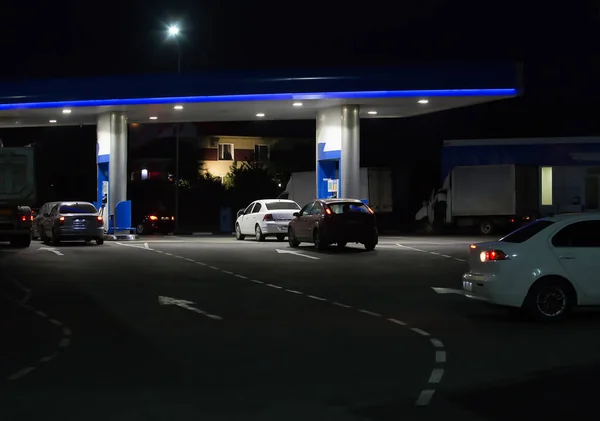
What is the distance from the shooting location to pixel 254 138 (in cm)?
8350

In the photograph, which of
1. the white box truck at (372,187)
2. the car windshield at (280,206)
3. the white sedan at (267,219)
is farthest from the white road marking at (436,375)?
the white box truck at (372,187)

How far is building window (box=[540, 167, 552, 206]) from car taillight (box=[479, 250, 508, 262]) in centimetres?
2954

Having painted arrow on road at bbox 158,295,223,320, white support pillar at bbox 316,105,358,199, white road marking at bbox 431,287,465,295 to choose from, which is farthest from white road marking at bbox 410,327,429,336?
white support pillar at bbox 316,105,358,199

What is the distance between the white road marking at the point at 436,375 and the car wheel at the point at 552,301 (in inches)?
146

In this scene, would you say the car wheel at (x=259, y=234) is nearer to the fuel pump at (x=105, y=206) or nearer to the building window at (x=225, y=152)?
the fuel pump at (x=105, y=206)

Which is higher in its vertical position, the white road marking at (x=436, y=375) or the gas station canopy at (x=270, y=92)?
the gas station canopy at (x=270, y=92)

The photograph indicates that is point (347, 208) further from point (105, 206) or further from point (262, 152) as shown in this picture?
point (262, 152)

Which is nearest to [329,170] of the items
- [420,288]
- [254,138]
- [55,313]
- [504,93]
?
[504,93]

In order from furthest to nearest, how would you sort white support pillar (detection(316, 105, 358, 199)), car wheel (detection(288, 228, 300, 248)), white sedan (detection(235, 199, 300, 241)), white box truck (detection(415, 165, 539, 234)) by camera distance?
white box truck (detection(415, 165, 539, 234)) < white support pillar (detection(316, 105, 358, 199)) < white sedan (detection(235, 199, 300, 241)) < car wheel (detection(288, 228, 300, 248))

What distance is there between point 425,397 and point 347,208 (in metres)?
18.9

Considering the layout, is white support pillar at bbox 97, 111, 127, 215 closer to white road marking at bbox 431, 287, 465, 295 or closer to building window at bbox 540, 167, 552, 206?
building window at bbox 540, 167, 552, 206

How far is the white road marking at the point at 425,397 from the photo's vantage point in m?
8.02

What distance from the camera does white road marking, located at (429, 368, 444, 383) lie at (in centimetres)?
902

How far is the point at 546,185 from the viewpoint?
→ 137ft
